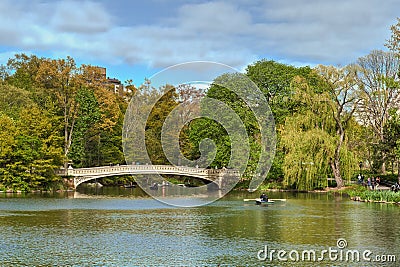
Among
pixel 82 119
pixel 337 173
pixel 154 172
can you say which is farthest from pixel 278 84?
pixel 82 119

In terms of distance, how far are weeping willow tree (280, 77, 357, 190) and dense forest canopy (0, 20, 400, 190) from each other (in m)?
0.07

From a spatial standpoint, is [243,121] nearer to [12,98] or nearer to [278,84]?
[278,84]

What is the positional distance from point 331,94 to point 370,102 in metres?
3.80

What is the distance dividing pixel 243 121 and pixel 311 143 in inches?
251

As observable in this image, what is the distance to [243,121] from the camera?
45.7 m

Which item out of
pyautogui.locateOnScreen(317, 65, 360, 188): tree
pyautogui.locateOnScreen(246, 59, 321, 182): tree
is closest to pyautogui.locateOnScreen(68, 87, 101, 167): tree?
pyautogui.locateOnScreen(246, 59, 321, 182): tree

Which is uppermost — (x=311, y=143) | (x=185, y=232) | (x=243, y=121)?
(x=243, y=121)

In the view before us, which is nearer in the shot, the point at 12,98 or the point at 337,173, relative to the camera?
the point at 337,173

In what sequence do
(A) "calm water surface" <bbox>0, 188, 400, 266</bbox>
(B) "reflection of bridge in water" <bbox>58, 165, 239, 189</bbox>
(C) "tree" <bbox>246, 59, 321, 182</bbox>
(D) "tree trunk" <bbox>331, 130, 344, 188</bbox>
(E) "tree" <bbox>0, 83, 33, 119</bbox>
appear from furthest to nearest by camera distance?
1. (E) "tree" <bbox>0, 83, 33, 119</bbox>
2. (C) "tree" <bbox>246, 59, 321, 182</bbox>
3. (B) "reflection of bridge in water" <bbox>58, 165, 239, 189</bbox>
4. (D) "tree trunk" <bbox>331, 130, 344, 188</bbox>
5. (A) "calm water surface" <bbox>0, 188, 400, 266</bbox>

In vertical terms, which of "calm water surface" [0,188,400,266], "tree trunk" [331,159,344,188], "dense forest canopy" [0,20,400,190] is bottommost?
"calm water surface" [0,188,400,266]

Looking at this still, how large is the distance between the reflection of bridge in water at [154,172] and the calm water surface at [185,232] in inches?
418

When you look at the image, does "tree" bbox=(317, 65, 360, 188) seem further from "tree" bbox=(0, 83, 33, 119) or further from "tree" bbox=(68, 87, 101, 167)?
"tree" bbox=(0, 83, 33, 119)

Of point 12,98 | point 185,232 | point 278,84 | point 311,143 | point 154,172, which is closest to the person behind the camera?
point 185,232

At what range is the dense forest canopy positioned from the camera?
1640 inches
